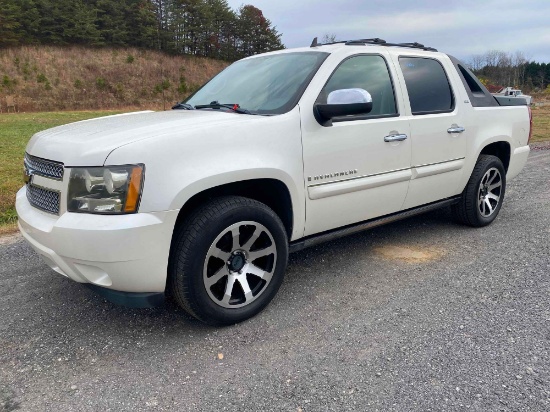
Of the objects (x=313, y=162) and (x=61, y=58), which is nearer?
(x=313, y=162)

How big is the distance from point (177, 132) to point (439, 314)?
6.88 ft

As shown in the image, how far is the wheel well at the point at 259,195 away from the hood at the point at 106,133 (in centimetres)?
40

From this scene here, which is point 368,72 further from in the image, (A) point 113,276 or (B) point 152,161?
(A) point 113,276

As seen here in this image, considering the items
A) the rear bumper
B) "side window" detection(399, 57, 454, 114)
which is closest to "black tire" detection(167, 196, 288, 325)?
"side window" detection(399, 57, 454, 114)

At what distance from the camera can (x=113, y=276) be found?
256cm

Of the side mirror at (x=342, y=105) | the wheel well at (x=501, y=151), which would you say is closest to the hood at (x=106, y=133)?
the side mirror at (x=342, y=105)

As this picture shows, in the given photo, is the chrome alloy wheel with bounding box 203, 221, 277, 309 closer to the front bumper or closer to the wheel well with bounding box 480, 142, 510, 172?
the front bumper

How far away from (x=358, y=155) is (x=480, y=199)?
2115 millimetres

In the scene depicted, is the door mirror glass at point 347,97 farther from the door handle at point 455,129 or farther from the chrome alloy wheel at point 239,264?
the door handle at point 455,129

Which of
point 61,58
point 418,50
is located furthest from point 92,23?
point 418,50

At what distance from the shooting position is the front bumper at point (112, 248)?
8.06 ft

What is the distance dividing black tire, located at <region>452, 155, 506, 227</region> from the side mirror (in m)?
2.09

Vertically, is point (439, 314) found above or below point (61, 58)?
below

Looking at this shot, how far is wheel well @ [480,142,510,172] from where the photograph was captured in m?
5.03
